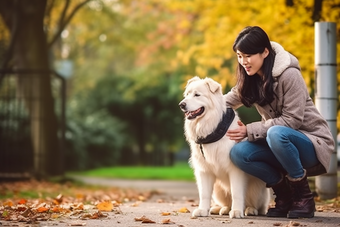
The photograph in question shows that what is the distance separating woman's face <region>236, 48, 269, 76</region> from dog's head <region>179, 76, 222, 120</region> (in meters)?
0.29

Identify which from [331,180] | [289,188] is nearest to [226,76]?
[331,180]

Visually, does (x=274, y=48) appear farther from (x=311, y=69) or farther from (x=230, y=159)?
(x=311, y=69)

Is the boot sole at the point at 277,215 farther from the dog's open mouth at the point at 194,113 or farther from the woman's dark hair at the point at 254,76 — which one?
the dog's open mouth at the point at 194,113

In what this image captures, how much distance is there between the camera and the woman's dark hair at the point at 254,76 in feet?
15.5

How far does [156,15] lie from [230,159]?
1700 centimetres

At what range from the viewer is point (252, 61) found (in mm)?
4762

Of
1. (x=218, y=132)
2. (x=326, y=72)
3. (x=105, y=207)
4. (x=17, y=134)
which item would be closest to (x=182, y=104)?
(x=218, y=132)

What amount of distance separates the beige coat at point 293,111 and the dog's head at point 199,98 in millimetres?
404

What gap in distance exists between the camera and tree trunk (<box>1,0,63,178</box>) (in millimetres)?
11953

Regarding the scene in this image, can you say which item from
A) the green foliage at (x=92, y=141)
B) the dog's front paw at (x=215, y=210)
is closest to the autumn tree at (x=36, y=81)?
the green foliage at (x=92, y=141)

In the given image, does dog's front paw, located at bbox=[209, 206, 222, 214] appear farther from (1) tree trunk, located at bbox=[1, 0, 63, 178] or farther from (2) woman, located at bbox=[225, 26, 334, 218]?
(1) tree trunk, located at bbox=[1, 0, 63, 178]

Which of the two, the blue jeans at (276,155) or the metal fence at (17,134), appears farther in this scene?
the metal fence at (17,134)

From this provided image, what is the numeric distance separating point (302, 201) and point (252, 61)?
125cm

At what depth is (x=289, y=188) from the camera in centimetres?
508
